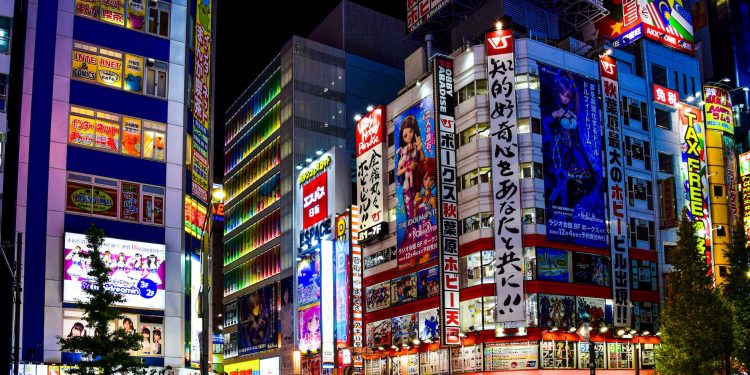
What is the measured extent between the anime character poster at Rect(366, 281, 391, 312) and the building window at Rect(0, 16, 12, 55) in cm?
4108

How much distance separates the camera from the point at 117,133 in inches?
1853

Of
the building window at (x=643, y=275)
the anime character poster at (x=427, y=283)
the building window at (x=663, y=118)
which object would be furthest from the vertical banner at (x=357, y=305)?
the building window at (x=663, y=118)

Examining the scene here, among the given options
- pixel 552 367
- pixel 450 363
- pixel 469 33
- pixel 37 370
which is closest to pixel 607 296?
pixel 552 367

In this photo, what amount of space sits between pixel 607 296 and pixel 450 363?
12.8m

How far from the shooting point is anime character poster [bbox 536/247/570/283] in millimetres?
65625

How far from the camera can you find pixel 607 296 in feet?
223

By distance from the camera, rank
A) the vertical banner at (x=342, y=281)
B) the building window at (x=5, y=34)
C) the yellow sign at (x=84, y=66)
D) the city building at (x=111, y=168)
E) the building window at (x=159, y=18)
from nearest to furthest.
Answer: the city building at (x=111, y=168) → the building window at (x=5, y=34) → the yellow sign at (x=84, y=66) → the building window at (x=159, y=18) → the vertical banner at (x=342, y=281)

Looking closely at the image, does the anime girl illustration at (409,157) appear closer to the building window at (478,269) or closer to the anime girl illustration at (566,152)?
the building window at (478,269)

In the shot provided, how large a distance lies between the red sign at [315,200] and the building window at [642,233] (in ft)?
100

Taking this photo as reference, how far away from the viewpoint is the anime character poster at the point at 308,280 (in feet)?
286

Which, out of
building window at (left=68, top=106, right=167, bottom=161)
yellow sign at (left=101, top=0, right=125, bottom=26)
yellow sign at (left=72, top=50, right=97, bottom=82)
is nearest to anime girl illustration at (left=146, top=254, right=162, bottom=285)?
building window at (left=68, top=106, right=167, bottom=161)

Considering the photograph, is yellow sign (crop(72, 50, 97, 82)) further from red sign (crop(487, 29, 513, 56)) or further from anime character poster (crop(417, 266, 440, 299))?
red sign (crop(487, 29, 513, 56))

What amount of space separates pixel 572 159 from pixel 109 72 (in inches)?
1431

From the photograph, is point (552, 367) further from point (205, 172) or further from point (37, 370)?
point (37, 370)
